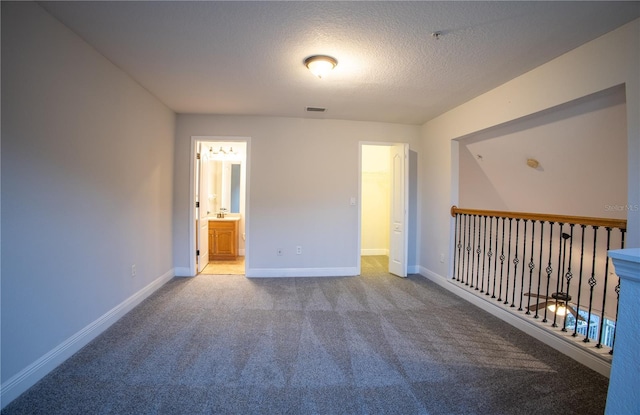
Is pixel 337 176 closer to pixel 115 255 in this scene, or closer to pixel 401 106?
pixel 401 106

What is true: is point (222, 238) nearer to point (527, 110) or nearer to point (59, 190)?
point (59, 190)

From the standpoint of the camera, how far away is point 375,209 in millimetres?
5887

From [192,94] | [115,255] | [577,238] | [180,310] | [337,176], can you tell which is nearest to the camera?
[115,255]

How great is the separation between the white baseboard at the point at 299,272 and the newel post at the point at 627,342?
3.24 metres

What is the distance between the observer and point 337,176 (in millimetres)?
4043

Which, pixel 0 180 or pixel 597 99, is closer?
pixel 0 180

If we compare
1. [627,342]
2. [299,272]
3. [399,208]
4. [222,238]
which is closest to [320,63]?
[627,342]

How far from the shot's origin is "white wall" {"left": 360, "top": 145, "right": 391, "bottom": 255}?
229 inches

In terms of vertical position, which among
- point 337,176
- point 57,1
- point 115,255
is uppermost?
point 57,1

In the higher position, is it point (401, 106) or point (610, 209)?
point (401, 106)

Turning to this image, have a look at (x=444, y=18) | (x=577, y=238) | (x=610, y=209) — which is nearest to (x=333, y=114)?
(x=444, y=18)

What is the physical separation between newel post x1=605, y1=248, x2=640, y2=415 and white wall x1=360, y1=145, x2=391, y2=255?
4.90 metres

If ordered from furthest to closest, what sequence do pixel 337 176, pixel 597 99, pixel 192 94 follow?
1. pixel 337 176
2. pixel 192 94
3. pixel 597 99

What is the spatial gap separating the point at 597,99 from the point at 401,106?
5.93 feet
